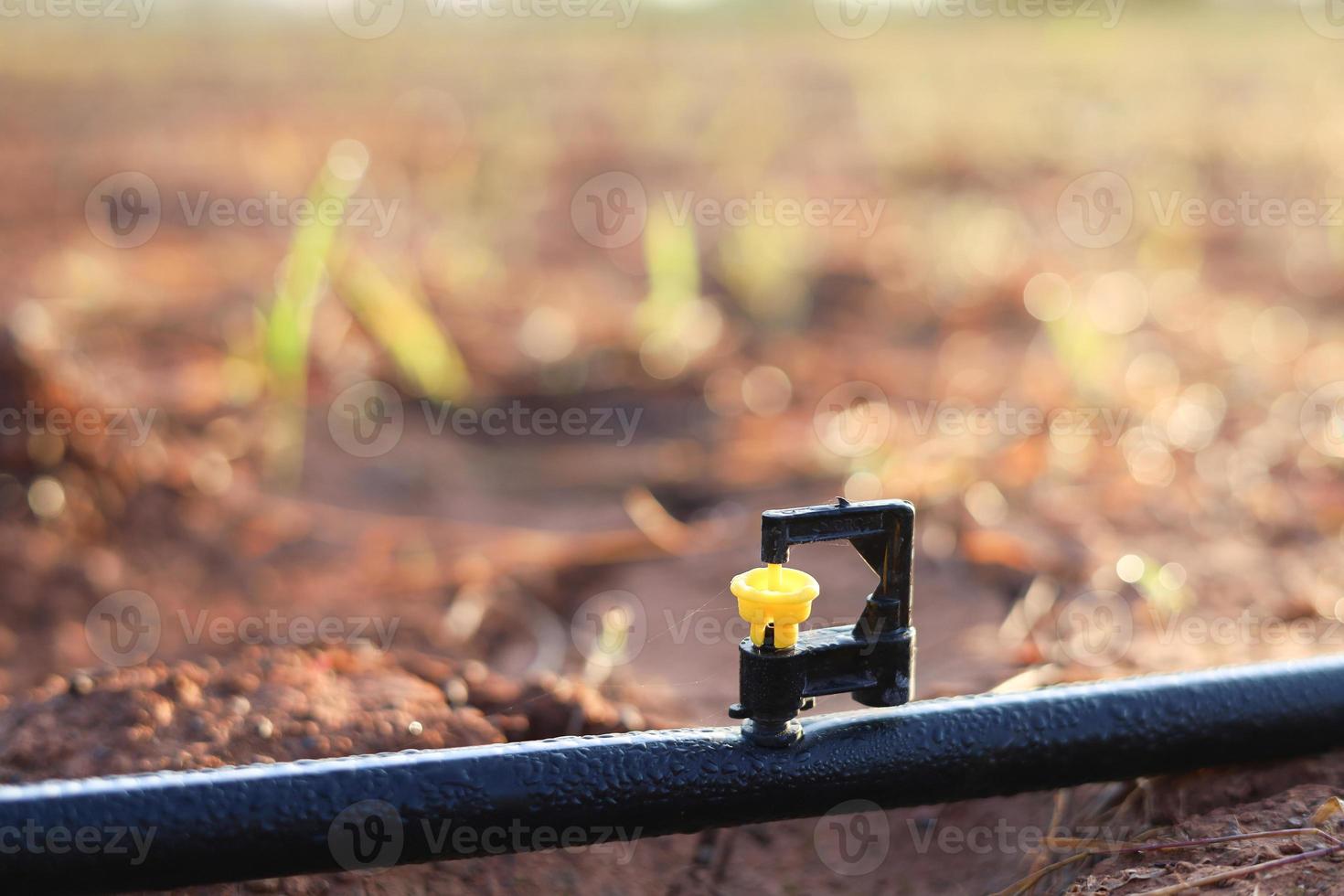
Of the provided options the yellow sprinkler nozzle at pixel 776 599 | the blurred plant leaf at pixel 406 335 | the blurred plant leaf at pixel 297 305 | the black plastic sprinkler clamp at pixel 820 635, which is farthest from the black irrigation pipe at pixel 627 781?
the blurred plant leaf at pixel 406 335

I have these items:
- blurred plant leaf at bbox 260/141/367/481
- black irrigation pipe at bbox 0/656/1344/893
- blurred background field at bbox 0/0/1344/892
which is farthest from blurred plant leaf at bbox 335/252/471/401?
black irrigation pipe at bbox 0/656/1344/893

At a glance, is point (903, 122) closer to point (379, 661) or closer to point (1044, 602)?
point (1044, 602)

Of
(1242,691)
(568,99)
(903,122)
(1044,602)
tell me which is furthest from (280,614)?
(568,99)

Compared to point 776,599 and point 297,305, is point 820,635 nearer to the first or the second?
point 776,599

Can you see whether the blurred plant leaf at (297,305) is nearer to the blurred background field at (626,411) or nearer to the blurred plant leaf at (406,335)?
the blurred background field at (626,411)

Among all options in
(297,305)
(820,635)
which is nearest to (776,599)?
(820,635)

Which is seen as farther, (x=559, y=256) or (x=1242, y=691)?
(x=559, y=256)

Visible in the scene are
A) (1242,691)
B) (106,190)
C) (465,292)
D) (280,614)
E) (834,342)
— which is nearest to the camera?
(1242,691)
